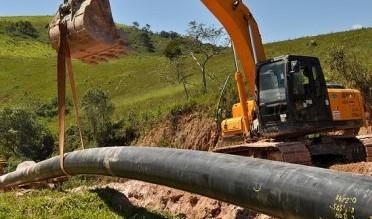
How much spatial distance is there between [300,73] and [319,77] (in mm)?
578

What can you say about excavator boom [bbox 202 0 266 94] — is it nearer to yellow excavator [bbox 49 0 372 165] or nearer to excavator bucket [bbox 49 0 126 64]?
yellow excavator [bbox 49 0 372 165]

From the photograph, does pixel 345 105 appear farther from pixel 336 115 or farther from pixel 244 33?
pixel 244 33

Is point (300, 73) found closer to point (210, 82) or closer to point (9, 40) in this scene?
point (210, 82)

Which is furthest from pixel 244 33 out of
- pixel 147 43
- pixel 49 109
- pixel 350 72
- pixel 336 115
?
pixel 147 43

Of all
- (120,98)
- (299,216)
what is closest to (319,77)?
(299,216)

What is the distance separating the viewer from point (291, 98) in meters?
13.2

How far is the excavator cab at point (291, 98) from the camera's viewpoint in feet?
43.3

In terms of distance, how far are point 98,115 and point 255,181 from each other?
119 feet

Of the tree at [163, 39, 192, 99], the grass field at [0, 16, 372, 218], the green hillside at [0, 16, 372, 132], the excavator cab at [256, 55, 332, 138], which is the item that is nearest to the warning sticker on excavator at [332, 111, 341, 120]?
the excavator cab at [256, 55, 332, 138]

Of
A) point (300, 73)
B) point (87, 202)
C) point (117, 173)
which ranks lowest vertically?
point (87, 202)

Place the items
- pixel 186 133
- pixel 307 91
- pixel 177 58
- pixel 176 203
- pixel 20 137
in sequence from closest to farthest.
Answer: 1. pixel 176 203
2. pixel 307 91
3. pixel 186 133
4. pixel 20 137
5. pixel 177 58

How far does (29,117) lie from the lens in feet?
149

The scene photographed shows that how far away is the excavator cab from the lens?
1321 cm

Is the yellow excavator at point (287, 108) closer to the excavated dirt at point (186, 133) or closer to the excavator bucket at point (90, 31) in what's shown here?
the excavator bucket at point (90, 31)
